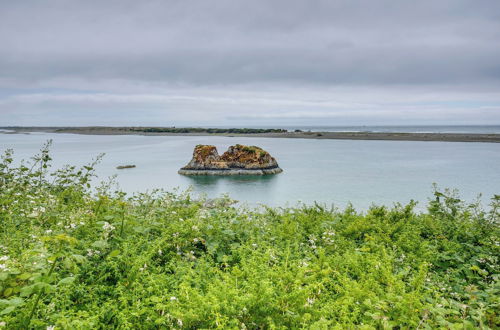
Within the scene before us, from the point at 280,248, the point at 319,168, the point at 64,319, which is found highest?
the point at 64,319

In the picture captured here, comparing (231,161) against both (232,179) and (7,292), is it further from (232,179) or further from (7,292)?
(7,292)

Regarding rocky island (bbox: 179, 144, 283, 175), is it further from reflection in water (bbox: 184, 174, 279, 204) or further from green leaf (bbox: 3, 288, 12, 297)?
green leaf (bbox: 3, 288, 12, 297)

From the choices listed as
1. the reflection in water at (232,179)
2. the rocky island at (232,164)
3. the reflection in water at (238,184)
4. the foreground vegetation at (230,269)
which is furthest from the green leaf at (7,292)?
the rocky island at (232,164)

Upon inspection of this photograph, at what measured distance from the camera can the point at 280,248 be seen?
20.7 feet

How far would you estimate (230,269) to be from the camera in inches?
220

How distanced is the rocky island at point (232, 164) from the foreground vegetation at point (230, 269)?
1865 inches

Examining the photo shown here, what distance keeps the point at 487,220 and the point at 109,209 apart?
8797mm

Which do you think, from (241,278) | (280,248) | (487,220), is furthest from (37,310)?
(487,220)

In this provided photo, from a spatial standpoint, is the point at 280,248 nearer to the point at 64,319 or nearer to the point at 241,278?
the point at 241,278

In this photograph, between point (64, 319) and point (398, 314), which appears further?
point (398, 314)

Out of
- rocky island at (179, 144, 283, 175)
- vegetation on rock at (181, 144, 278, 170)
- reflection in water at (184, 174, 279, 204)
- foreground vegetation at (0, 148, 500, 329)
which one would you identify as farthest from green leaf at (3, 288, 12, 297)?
vegetation on rock at (181, 144, 278, 170)

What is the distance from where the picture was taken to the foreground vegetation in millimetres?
3561

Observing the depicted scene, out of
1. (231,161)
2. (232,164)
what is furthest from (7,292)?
(231,161)

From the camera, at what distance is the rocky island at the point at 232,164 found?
57469 mm
